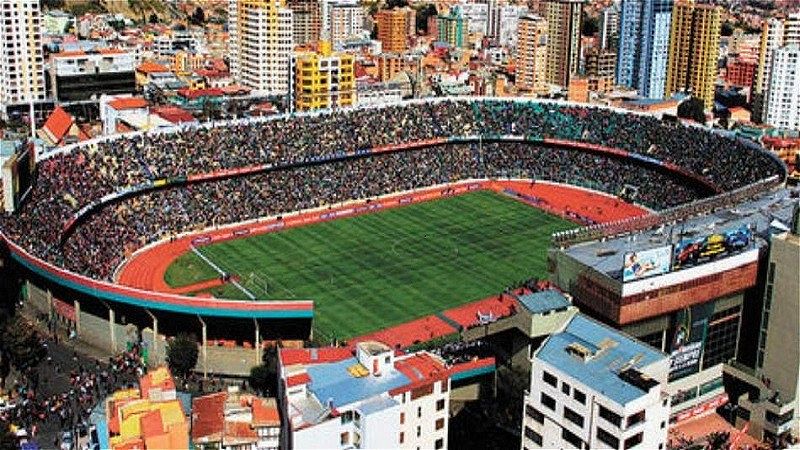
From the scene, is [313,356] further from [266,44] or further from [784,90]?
[784,90]

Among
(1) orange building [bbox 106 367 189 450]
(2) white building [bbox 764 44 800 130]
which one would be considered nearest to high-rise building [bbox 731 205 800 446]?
(1) orange building [bbox 106 367 189 450]

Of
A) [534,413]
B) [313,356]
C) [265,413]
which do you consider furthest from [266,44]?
[534,413]

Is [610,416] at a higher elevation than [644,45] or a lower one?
lower

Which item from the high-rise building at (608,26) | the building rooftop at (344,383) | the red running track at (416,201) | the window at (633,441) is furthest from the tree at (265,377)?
the high-rise building at (608,26)

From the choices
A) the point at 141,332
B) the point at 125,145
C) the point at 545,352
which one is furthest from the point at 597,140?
the point at 545,352

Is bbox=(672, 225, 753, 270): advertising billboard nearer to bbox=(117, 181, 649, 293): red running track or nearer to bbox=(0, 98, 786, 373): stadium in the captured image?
bbox=(0, 98, 786, 373): stadium

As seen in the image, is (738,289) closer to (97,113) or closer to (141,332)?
(141,332)
